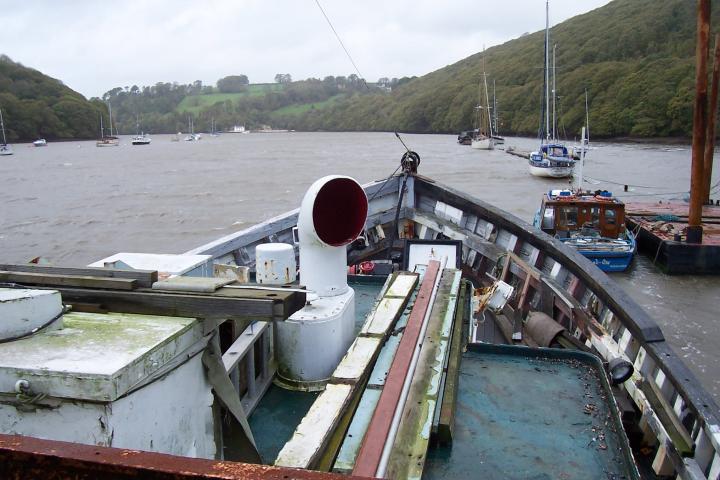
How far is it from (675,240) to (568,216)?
4.20 m

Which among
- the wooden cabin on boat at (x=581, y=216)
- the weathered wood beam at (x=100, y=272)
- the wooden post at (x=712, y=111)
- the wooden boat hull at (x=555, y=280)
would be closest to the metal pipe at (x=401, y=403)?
the weathered wood beam at (x=100, y=272)

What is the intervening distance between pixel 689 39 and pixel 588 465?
432ft

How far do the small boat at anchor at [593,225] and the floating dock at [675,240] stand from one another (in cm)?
Answer: 169

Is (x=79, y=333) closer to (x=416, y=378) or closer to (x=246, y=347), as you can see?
(x=246, y=347)

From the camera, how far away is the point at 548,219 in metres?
18.5

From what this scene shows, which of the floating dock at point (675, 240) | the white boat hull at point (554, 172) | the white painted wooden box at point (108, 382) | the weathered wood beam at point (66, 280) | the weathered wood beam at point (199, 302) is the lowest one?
the floating dock at point (675, 240)

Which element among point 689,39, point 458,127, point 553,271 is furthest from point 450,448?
point 458,127

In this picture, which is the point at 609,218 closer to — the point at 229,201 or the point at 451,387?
the point at 451,387

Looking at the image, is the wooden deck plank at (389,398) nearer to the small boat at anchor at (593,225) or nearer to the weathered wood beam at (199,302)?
the weathered wood beam at (199,302)

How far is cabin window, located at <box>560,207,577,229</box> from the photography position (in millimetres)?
18469

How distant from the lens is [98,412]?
7.36ft

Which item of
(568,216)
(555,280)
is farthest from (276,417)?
(568,216)

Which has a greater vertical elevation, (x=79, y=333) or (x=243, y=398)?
(x=79, y=333)

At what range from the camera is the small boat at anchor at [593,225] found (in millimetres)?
18344
